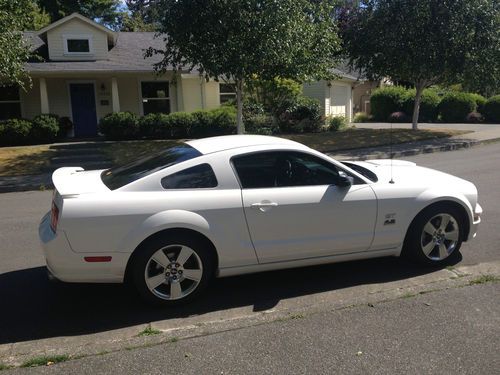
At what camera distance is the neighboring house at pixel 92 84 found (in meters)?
20.5

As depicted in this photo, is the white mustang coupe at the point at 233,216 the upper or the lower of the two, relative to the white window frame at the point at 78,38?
lower

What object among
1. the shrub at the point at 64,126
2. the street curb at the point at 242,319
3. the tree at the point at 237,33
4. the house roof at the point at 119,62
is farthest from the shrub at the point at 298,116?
the street curb at the point at 242,319

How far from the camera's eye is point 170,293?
4.24 metres

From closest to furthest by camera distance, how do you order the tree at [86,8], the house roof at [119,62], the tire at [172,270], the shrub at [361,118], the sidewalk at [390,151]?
1. the tire at [172,270]
2. the sidewalk at [390,151]
3. the house roof at [119,62]
4. the shrub at [361,118]
5. the tree at [86,8]

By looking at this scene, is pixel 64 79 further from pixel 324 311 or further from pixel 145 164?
pixel 324 311

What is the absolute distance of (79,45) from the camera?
21328 mm

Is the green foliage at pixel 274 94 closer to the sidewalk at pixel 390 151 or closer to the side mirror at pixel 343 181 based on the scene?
the sidewalk at pixel 390 151

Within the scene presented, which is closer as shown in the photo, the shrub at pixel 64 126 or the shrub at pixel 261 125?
the shrub at pixel 64 126

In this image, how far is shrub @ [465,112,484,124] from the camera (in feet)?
92.4

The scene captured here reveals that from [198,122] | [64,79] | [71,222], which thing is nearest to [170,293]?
[71,222]

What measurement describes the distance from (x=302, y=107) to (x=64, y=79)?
10268mm

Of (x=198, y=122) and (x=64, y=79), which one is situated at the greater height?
(x=64, y=79)

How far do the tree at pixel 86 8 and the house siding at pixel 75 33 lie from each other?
1991 centimetres

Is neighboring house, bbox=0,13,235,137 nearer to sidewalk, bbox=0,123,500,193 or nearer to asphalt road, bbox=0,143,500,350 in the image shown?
sidewalk, bbox=0,123,500,193
